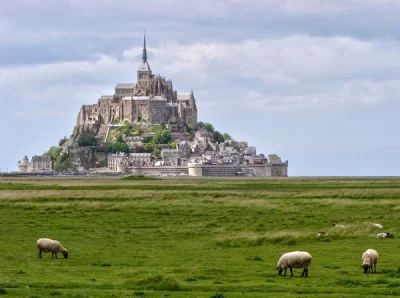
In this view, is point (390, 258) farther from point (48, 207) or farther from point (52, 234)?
point (48, 207)

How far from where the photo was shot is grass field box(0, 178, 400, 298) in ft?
74.3

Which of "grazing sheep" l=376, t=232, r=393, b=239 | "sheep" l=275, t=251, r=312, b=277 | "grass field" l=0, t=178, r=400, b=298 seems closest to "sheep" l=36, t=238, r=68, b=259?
"grass field" l=0, t=178, r=400, b=298

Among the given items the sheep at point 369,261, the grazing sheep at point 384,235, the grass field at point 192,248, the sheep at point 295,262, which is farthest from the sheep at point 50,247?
the grazing sheep at point 384,235

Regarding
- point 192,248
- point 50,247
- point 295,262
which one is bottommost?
point 192,248

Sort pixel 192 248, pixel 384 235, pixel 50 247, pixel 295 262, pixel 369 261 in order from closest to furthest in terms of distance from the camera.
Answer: pixel 295 262
pixel 369 261
pixel 50 247
pixel 192 248
pixel 384 235

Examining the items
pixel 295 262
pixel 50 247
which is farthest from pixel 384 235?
pixel 50 247

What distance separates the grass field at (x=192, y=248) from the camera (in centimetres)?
2266

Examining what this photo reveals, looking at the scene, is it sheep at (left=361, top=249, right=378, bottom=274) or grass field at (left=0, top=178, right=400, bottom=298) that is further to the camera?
sheep at (left=361, top=249, right=378, bottom=274)

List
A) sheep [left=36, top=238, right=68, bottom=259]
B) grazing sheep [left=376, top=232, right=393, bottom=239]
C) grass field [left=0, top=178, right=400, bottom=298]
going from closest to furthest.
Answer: grass field [left=0, top=178, right=400, bottom=298]
sheep [left=36, top=238, right=68, bottom=259]
grazing sheep [left=376, top=232, right=393, bottom=239]

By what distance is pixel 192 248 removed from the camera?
1303 inches

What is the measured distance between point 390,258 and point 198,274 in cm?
685

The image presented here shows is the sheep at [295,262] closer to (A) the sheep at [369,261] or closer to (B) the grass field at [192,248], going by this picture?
(B) the grass field at [192,248]

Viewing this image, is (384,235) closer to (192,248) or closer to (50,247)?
(192,248)

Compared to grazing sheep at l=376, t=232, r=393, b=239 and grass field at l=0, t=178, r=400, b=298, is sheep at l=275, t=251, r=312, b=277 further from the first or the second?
grazing sheep at l=376, t=232, r=393, b=239
